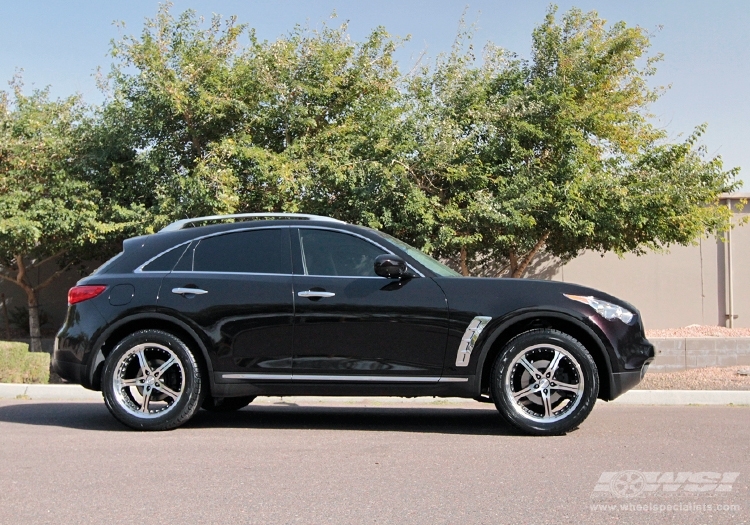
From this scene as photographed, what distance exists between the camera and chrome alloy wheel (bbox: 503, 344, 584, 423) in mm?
6434

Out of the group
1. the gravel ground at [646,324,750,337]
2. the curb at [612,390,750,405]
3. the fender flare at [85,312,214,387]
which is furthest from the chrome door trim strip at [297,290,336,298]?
the gravel ground at [646,324,750,337]

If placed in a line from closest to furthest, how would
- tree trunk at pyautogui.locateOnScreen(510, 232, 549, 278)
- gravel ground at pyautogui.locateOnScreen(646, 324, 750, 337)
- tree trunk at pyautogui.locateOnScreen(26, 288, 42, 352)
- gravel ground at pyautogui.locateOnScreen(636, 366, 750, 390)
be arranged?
gravel ground at pyautogui.locateOnScreen(636, 366, 750, 390)
gravel ground at pyautogui.locateOnScreen(646, 324, 750, 337)
tree trunk at pyautogui.locateOnScreen(510, 232, 549, 278)
tree trunk at pyautogui.locateOnScreen(26, 288, 42, 352)

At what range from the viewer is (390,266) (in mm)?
6484

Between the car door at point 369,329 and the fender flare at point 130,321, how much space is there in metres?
→ 0.73

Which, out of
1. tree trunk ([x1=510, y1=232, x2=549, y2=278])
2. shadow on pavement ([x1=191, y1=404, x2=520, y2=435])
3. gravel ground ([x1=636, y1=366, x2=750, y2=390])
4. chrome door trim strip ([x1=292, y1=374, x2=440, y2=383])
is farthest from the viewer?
tree trunk ([x1=510, y1=232, x2=549, y2=278])

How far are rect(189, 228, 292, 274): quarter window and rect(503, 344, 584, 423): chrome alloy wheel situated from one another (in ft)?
6.49

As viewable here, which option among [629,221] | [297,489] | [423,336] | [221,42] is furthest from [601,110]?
[297,489]

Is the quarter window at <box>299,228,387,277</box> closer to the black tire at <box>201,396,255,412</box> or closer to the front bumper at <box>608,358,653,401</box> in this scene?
the black tire at <box>201,396,255,412</box>

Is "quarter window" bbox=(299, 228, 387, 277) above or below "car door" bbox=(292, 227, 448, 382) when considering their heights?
above

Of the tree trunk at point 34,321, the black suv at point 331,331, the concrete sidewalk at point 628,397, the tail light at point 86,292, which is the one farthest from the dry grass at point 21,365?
→ the tree trunk at point 34,321

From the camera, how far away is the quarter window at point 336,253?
6805mm

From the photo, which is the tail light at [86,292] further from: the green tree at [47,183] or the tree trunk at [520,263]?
the tree trunk at [520,263]

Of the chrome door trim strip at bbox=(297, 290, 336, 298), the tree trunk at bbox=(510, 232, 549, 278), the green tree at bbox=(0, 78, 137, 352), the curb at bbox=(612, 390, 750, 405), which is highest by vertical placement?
the green tree at bbox=(0, 78, 137, 352)

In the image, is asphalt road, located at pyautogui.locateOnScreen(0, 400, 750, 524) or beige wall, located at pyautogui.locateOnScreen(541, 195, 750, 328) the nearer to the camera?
asphalt road, located at pyautogui.locateOnScreen(0, 400, 750, 524)
